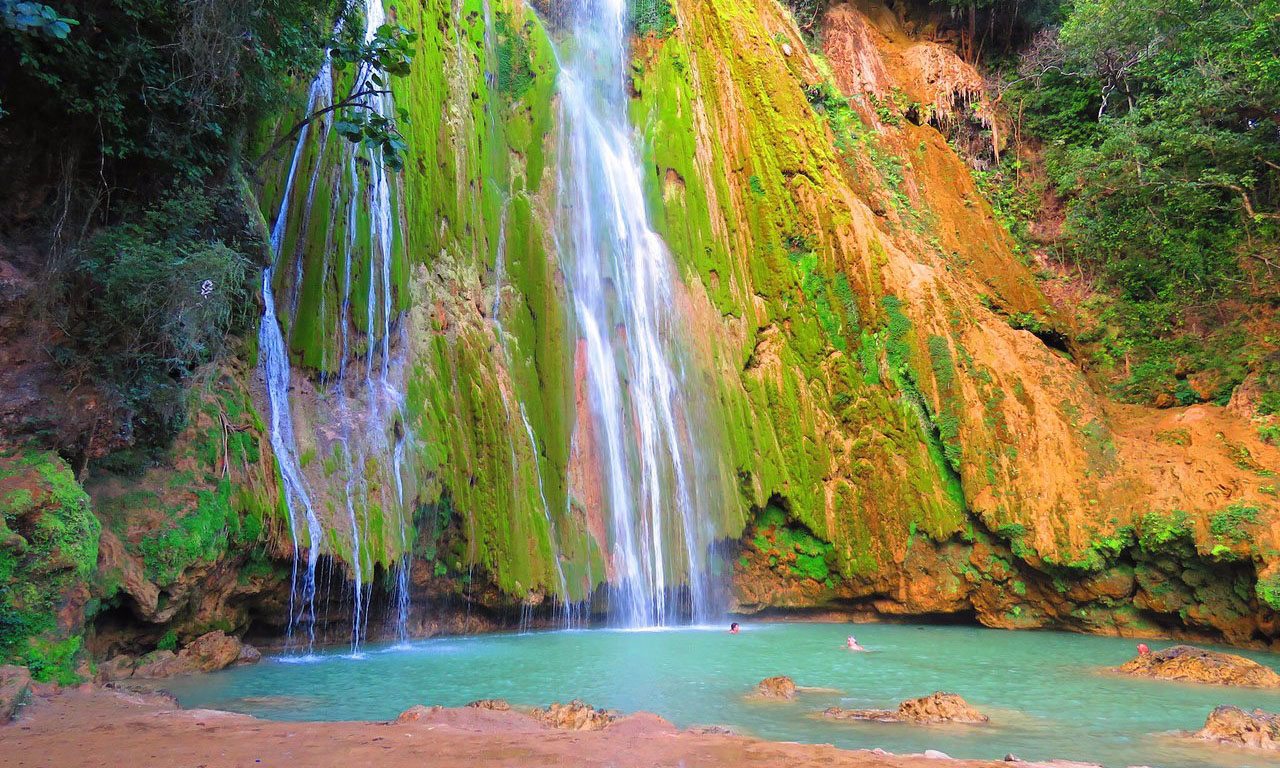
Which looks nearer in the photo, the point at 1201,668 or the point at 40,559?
the point at 40,559

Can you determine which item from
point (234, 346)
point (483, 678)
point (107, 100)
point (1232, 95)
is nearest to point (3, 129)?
point (107, 100)

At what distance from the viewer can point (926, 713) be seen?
23.7 ft

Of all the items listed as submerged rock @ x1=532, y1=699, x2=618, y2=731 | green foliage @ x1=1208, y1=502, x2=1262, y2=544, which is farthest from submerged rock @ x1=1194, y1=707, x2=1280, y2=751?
green foliage @ x1=1208, y1=502, x2=1262, y2=544

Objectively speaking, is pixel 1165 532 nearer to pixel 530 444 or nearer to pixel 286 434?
pixel 530 444

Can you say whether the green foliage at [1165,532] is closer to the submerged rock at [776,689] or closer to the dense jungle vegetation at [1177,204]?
the dense jungle vegetation at [1177,204]

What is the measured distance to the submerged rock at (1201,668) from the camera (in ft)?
30.8

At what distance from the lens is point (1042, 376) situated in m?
17.1

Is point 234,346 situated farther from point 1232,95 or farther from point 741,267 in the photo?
point 1232,95

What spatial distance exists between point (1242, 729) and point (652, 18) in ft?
63.0

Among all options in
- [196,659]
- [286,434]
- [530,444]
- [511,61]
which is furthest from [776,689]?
[511,61]

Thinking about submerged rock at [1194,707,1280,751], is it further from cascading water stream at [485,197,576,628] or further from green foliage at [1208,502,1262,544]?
cascading water stream at [485,197,576,628]

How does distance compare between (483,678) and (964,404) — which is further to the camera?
(964,404)

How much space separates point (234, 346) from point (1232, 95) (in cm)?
2101

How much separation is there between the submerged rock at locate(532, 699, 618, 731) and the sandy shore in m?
0.17
